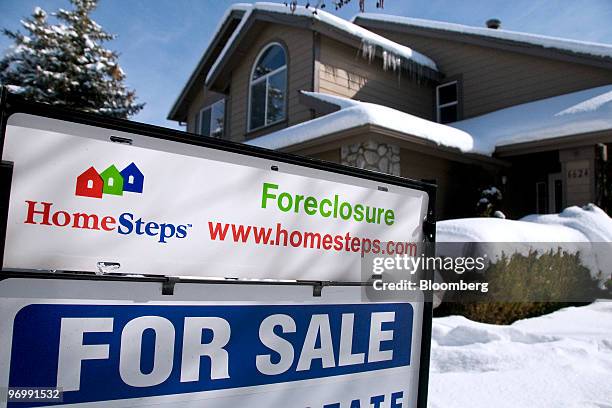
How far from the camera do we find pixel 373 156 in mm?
9242

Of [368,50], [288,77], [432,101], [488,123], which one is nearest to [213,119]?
[288,77]

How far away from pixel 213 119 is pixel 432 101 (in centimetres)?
777

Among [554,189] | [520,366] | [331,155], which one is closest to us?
[520,366]

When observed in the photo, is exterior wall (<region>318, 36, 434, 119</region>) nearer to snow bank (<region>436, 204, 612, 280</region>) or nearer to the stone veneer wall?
the stone veneer wall

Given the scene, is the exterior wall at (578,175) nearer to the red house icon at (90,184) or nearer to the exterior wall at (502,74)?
the exterior wall at (502,74)

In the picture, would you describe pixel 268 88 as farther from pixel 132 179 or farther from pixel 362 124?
pixel 132 179

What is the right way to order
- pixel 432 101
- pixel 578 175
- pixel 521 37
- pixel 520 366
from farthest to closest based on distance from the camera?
pixel 432 101 → pixel 521 37 → pixel 578 175 → pixel 520 366

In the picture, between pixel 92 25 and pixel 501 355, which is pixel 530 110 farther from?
pixel 92 25

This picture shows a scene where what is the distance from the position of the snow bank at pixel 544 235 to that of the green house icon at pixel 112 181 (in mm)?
5597

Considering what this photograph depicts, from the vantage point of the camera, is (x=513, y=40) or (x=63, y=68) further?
(x=63, y=68)

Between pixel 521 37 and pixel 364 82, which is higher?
pixel 521 37

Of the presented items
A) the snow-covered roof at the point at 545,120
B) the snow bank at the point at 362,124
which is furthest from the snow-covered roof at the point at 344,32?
the snow-covered roof at the point at 545,120

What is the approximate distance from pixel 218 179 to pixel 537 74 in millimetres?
12703

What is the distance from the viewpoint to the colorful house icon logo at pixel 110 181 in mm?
1348
